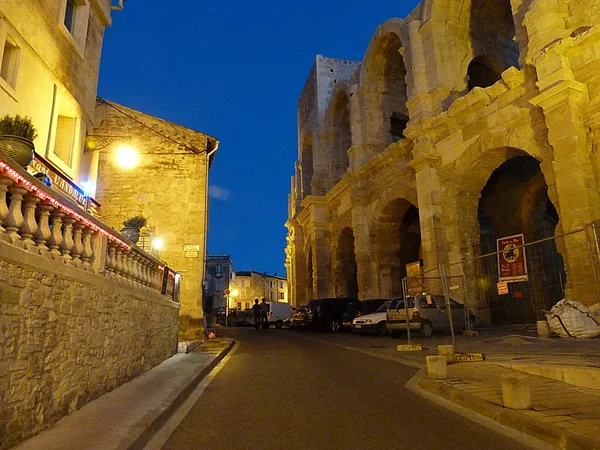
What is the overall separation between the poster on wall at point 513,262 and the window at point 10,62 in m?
11.2

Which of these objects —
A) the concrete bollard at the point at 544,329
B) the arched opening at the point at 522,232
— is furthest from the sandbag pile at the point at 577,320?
the arched opening at the point at 522,232

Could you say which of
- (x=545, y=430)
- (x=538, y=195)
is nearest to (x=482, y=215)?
(x=538, y=195)

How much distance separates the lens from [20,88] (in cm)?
918

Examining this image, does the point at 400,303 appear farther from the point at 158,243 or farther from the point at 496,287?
the point at 158,243

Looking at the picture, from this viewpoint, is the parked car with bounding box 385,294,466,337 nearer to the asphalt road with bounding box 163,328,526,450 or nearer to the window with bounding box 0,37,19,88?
the asphalt road with bounding box 163,328,526,450

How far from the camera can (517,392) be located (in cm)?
454

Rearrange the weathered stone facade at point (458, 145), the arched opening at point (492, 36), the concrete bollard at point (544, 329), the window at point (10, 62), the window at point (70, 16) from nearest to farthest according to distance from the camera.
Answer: the window at point (10, 62)
the concrete bollard at point (544, 329)
the window at point (70, 16)
the weathered stone facade at point (458, 145)
the arched opening at point (492, 36)

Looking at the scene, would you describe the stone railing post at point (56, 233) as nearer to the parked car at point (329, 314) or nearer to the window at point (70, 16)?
the window at point (70, 16)

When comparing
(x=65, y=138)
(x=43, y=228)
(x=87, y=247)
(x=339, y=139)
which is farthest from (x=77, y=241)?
(x=339, y=139)

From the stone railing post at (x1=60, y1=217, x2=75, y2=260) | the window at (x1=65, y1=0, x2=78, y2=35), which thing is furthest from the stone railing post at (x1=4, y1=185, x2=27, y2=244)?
the window at (x1=65, y1=0, x2=78, y2=35)

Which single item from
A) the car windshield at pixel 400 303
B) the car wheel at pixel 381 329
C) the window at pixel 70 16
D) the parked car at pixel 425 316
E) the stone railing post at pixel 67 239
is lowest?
the car wheel at pixel 381 329

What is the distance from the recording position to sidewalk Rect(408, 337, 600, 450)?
3807mm

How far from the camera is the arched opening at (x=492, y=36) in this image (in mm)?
19891

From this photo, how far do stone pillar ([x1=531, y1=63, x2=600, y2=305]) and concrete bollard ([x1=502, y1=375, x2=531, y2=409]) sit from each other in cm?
788
